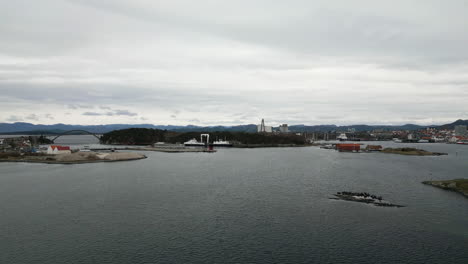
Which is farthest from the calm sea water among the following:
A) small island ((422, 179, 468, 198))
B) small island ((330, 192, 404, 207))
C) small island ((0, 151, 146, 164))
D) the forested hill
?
the forested hill

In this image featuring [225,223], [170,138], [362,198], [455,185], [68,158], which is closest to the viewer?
[225,223]

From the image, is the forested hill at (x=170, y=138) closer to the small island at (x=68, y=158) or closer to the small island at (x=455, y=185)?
the small island at (x=68, y=158)

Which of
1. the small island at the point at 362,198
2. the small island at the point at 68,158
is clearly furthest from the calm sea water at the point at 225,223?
the small island at the point at 68,158

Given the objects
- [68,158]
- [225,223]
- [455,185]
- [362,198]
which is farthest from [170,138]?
[225,223]

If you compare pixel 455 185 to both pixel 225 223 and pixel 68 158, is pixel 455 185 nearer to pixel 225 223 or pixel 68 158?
pixel 225 223

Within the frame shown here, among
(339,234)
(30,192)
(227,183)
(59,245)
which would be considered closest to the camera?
(59,245)

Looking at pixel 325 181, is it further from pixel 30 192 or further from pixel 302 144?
pixel 302 144

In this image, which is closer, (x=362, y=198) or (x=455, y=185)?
(x=362, y=198)

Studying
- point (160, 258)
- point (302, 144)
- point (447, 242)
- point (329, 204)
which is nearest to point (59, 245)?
point (160, 258)
